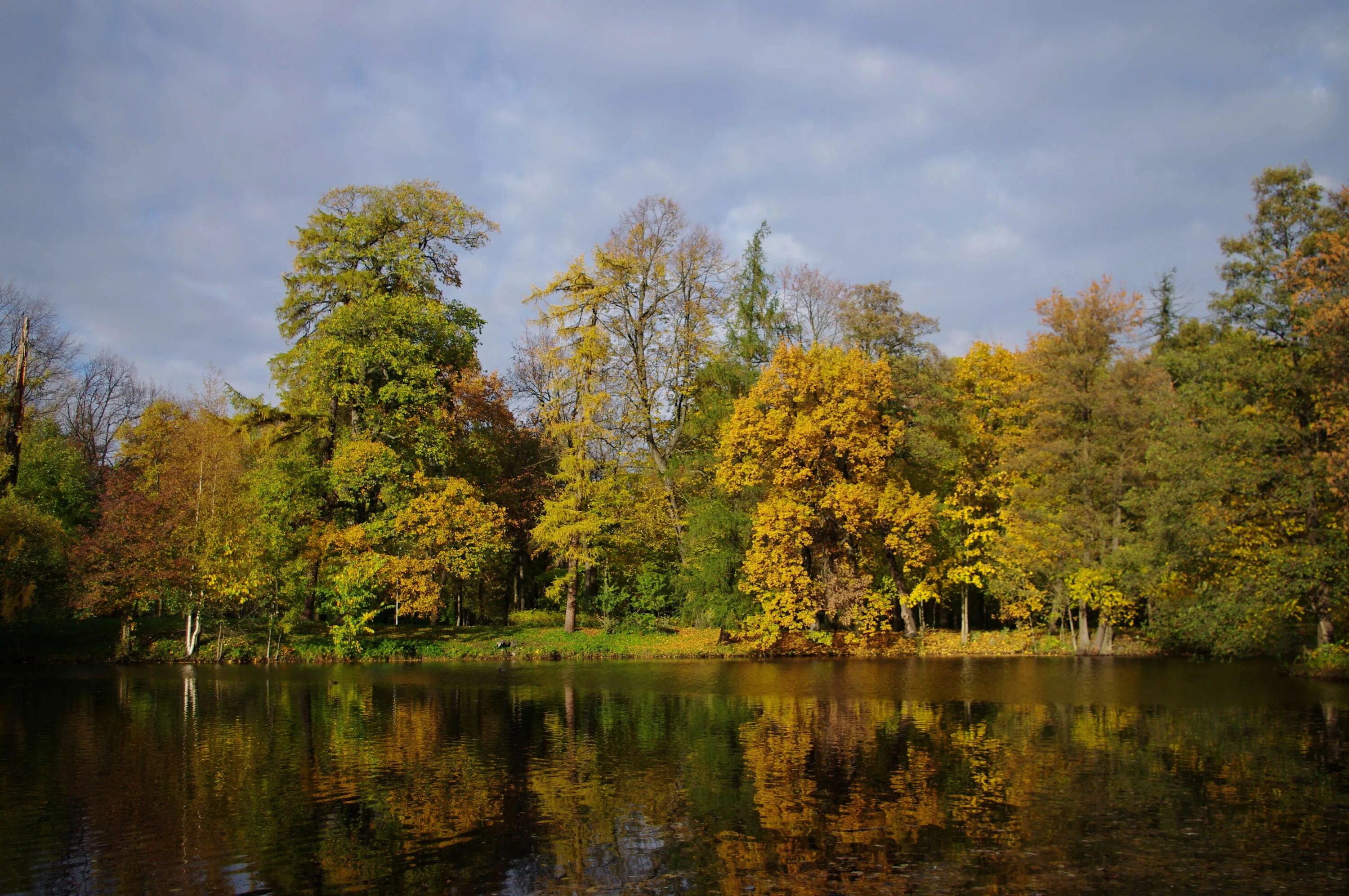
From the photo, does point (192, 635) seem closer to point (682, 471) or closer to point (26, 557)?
point (26, 557)

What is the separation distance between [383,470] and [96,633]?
13224mm

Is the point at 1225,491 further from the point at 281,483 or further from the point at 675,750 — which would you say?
the point at 281,483

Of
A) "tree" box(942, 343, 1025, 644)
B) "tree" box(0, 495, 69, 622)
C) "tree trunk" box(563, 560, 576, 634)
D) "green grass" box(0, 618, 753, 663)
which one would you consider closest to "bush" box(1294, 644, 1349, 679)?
"tree" box(942, 343, 1025, 644)

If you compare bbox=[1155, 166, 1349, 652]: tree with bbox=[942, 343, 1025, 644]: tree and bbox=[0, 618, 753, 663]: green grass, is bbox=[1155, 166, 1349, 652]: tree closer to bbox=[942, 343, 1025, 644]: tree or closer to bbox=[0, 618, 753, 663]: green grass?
bbox=[942, 343, 1025, 644]: tree

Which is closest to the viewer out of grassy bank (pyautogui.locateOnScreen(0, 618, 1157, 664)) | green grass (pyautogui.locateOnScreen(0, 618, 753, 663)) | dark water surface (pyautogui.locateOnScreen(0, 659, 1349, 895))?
dark water surface (pyautogui.locateOnScreen(0, 659, 1349, 895))

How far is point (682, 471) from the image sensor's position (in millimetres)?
42875

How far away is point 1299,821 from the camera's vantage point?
36.1ft

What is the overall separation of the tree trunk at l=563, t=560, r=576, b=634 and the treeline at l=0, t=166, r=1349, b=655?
0.78 feet

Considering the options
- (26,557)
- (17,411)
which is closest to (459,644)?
(26,557)

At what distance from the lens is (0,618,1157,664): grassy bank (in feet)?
116

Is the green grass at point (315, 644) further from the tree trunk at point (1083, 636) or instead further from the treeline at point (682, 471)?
the tree trunk at point (1083, 636)

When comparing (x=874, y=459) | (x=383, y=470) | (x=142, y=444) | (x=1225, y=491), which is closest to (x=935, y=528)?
(x=874, y=459)

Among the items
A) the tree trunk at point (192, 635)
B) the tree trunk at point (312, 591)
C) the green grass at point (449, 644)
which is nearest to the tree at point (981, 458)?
the green grass at point (449, 644)

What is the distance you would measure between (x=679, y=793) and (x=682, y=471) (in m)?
30.4
